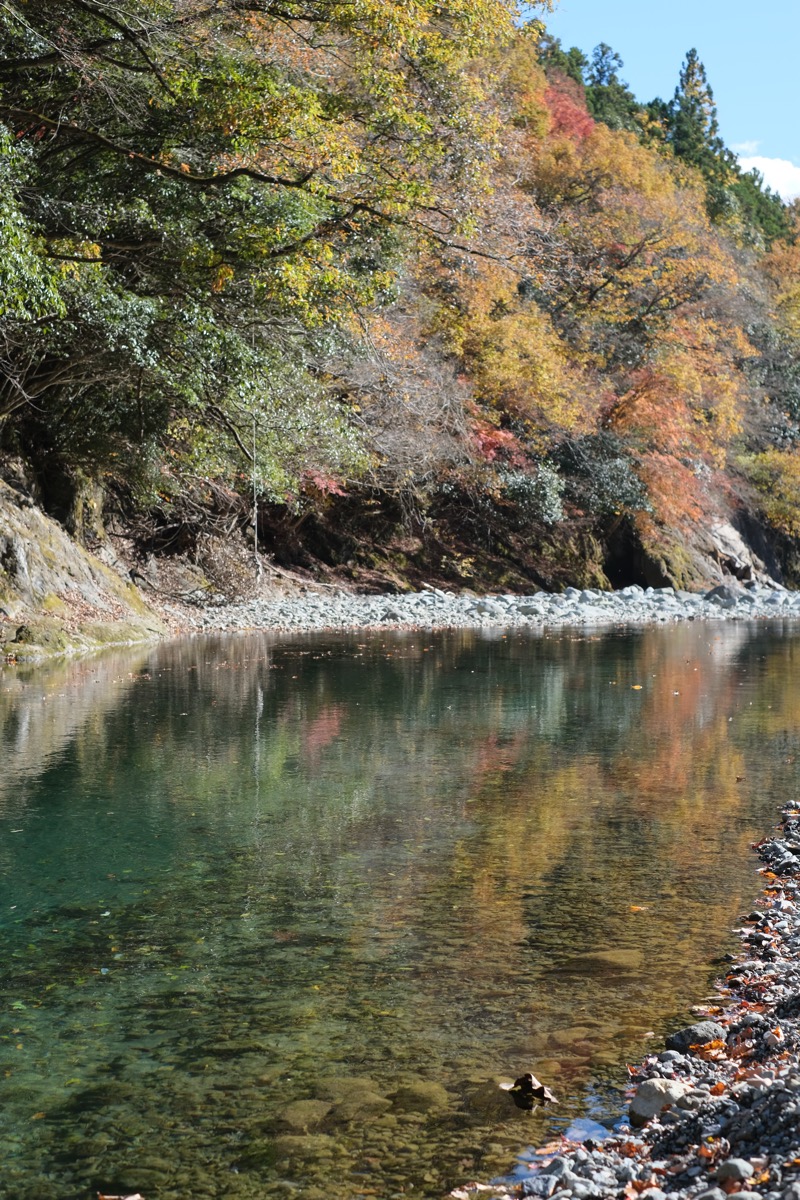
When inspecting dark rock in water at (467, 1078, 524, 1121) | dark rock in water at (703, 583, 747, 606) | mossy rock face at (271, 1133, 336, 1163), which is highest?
dark rock in water at (703, 583, 747, 606)

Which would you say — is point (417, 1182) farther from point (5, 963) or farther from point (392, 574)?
point (392, 574)

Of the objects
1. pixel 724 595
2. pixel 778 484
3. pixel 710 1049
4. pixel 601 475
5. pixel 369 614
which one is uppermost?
pixel 778 484

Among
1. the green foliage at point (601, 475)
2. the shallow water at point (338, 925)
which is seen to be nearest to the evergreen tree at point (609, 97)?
the green foliage at point (601, 475)

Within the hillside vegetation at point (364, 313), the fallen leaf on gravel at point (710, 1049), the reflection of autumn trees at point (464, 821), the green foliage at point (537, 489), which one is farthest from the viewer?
the green foliage at point (537, 489)

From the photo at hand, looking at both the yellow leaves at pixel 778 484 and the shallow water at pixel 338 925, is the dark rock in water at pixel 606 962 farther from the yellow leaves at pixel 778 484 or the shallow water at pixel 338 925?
the yellow leaves at pixel 778 484

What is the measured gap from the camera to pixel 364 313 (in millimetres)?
20391

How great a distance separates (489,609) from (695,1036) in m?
21.3

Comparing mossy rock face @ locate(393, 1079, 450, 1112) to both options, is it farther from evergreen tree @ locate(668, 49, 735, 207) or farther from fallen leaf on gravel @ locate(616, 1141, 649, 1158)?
evergreen tree @ locate(668, 49, 735, 207)

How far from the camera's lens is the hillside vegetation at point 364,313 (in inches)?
507

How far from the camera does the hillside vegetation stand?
12.9 meters

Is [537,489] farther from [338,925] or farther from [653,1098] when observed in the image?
[653,1098]

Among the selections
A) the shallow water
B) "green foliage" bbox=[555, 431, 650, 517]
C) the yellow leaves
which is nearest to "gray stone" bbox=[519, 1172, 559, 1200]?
the shallow water

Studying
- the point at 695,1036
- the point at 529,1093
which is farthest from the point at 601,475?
the point at 529,1093

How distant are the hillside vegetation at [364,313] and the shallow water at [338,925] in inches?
220
